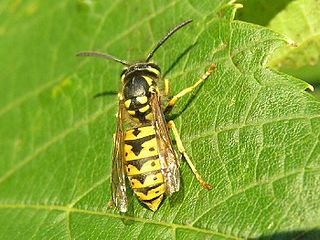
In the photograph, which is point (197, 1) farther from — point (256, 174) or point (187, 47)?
point (256, 174)

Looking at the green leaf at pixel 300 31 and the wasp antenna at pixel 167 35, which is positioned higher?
the wasp antenna at pixel 167 35

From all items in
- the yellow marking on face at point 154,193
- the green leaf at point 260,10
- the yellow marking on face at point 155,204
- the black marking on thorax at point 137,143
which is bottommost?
the yellow marking on face at point 155,204

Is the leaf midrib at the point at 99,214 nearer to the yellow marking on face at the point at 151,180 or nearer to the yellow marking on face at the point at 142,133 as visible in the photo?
the yellow marking on face at the point at 151,180

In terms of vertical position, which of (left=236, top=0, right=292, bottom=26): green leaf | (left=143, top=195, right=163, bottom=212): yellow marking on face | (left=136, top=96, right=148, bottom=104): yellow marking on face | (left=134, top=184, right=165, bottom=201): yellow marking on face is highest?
(left=236, top=0, right=292, bottom=26): green leaf

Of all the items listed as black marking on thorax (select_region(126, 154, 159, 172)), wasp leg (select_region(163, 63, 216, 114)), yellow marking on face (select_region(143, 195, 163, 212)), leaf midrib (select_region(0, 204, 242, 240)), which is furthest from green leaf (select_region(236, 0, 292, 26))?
leaf midrib (select_region(0, 204, 242, 240))

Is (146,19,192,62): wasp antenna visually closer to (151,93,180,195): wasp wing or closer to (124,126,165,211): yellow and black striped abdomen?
(151,93,180,195): wasp wing

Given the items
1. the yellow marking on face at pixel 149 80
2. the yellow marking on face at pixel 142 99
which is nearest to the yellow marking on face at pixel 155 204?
the yellow marking on face at pixel 142 99

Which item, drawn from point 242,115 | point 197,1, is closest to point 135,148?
point 242,115
